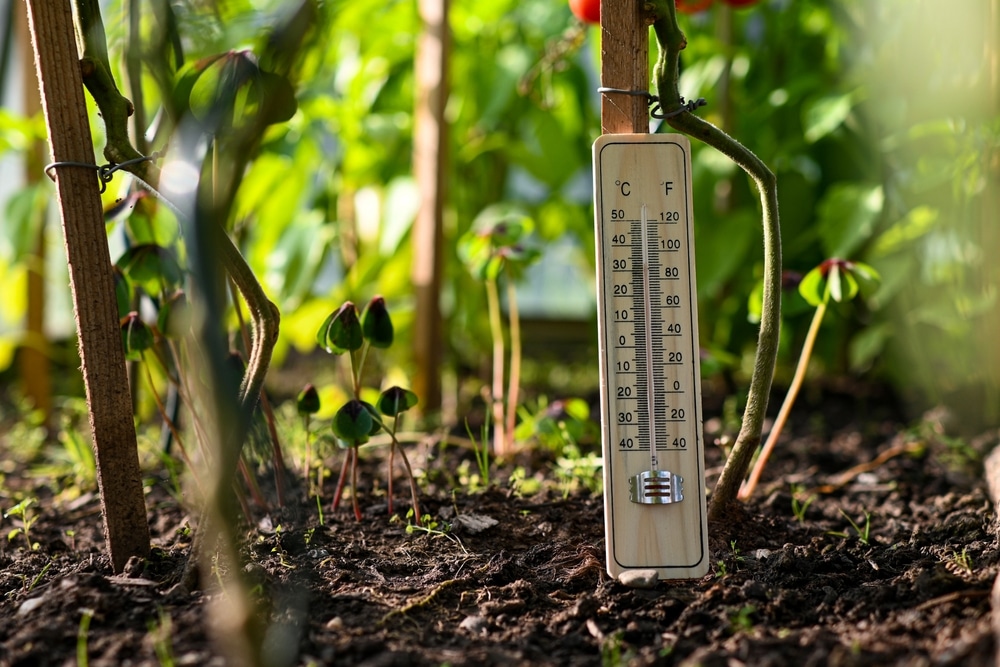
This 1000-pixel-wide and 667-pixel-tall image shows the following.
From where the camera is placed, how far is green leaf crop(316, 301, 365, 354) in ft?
3.74

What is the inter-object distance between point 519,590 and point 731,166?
1334 mm

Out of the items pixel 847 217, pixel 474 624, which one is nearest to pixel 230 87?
pixel 474 624

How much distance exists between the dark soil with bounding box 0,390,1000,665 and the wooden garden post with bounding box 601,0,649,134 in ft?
1.73

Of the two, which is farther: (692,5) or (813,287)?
(692,5)

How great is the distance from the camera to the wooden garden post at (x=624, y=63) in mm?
1020

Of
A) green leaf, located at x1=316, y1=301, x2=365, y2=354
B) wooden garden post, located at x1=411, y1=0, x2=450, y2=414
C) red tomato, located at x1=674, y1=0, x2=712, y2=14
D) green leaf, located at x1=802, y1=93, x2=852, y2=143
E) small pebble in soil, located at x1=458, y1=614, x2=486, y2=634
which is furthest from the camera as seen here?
wooden garden post, located at x1=411, y1=0, x2=450, y2=414

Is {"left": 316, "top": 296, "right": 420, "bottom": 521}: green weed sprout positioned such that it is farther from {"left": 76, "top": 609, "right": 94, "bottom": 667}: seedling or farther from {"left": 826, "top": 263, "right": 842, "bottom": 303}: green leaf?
{"left": 826, "top": 263, "right": 842, "bottom": 303}: green leaf

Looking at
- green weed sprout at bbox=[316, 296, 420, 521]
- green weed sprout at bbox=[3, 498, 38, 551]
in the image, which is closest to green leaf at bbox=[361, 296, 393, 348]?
green weed sprout at bbox=[316, 296, 420, 521]

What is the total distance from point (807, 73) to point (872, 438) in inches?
34.1

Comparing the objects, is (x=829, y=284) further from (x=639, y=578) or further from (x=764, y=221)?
(x=639, y=578)

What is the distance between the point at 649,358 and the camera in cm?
102

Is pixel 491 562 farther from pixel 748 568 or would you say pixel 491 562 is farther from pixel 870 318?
pixel 870 318

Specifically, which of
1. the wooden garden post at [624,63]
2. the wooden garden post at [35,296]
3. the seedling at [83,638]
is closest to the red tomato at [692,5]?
the wooden garden post at [624,63]

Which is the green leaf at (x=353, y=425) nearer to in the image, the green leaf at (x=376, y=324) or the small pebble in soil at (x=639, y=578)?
the green leaf at (x=376, y=324)
